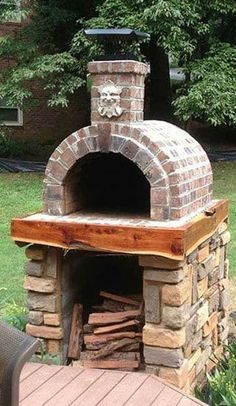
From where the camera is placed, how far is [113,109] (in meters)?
4.43

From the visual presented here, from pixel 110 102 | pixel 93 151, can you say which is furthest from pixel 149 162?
pixel 110 102

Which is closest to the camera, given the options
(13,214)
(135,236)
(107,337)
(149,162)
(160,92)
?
(135,236)

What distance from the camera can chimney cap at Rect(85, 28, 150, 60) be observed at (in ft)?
14.8

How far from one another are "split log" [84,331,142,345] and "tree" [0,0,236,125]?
24.4 ft

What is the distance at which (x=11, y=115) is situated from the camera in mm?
17328

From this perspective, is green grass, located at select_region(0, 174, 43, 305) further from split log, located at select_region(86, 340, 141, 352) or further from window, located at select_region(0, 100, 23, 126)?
window, located at select_region(0, 100, 23, 126)

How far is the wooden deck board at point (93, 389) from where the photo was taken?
378cm

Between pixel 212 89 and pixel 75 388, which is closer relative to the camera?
pixel 75 388

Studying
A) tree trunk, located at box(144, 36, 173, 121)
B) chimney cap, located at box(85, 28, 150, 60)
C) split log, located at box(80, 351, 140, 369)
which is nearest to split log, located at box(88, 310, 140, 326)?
split log, located at box(80, 351, 140, 369)

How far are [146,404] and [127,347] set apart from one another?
892mm

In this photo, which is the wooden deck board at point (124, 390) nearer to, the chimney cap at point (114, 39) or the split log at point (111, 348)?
the split log at point (111, 348)

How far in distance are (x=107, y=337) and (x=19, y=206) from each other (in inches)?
263

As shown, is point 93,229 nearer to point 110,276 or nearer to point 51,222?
point 51,222

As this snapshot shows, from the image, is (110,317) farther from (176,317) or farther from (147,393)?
(147,393)
